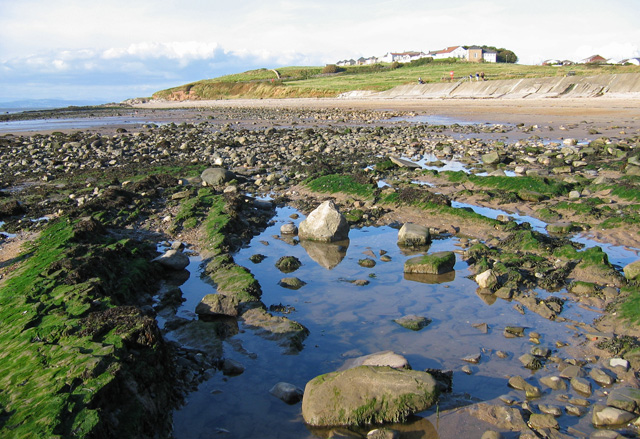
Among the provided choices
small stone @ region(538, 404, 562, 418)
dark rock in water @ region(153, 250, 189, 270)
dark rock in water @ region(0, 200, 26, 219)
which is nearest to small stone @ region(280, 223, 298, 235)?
dark rock in water @ region(153, 250, 189, 270)

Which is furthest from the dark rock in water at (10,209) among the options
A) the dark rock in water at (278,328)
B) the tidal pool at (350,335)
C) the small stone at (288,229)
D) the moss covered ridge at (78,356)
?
the dark rock in water at (278,328)

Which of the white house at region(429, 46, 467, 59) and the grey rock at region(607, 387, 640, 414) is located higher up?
the white house at region(429, 46, 467, 59)

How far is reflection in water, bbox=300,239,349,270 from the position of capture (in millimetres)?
8748

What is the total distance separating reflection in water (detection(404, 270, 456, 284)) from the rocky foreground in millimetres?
130

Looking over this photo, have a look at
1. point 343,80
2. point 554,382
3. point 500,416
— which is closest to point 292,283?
point 500,416

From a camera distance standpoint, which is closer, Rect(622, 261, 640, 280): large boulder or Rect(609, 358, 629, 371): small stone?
Rect(609, 358, 629, 371): small stone

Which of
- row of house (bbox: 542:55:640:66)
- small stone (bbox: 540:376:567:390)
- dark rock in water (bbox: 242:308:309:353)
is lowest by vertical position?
row of house (bbox: 542:55:640:66)

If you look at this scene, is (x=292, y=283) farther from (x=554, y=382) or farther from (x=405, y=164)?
(x=405, y=164)

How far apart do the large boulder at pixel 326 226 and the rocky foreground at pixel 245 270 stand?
0.16 meters

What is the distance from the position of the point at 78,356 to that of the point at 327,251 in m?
5.35

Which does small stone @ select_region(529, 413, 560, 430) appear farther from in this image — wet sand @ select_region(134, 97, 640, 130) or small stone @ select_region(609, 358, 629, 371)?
wet sand @ select_region(134, 97, 640, 130)

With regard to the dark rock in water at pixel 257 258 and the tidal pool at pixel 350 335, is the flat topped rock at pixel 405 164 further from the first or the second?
the dark rock in water at pixel 257 258

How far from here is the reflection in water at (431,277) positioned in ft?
25.4

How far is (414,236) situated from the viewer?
365 inches
